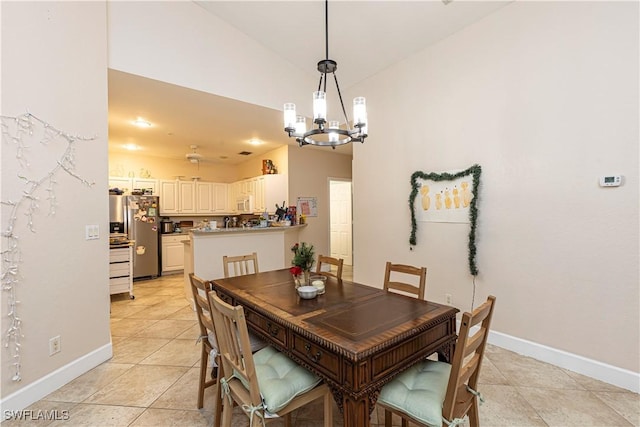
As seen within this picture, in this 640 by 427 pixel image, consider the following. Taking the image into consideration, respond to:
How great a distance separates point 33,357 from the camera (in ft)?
6.66

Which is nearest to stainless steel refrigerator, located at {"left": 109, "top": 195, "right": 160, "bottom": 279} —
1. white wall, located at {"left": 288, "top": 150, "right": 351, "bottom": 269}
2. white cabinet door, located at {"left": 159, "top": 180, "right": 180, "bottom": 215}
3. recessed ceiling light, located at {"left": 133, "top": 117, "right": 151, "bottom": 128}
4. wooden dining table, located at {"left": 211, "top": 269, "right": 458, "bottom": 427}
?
white cabinet door, located at {"left": 159, "top": 180, "right": 180, "bottom": 215}

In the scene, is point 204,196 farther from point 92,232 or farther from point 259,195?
point 92,232

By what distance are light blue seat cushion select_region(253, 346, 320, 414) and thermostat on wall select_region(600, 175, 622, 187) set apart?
8.36 ft

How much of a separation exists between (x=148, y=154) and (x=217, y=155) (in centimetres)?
151

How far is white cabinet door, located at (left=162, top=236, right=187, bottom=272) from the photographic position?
6086 millimetres

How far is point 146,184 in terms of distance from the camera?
20.1 ft

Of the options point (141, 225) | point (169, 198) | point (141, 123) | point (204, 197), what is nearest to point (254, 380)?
point (141, 123)

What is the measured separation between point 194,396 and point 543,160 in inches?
134

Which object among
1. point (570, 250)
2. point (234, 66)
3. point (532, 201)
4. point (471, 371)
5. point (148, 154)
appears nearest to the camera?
point (471, 371)

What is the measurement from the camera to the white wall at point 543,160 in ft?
7.07

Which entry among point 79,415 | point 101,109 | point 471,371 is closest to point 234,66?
point 101,109

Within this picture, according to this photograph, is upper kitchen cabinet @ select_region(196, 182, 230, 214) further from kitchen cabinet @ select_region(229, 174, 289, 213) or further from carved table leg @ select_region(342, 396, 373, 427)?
carved table leg @ select_region(342, 396, 373, 427)

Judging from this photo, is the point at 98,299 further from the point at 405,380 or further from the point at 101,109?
the point at 405,380

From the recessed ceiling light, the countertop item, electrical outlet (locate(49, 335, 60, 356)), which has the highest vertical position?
the recessed ceiling light
